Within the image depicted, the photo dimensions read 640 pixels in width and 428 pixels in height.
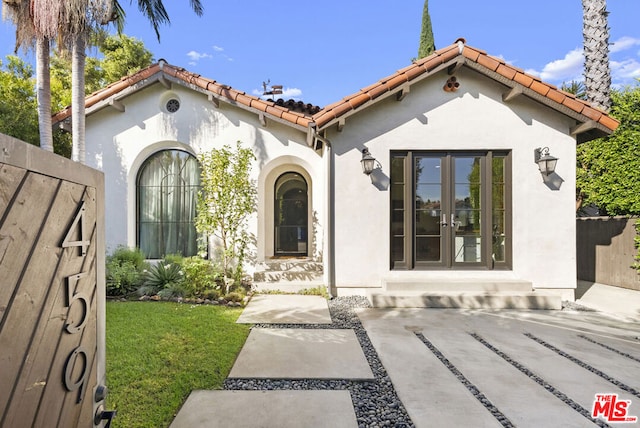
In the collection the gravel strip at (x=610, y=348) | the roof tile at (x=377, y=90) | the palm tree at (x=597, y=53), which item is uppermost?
the palm tree at (x=597, y=53)

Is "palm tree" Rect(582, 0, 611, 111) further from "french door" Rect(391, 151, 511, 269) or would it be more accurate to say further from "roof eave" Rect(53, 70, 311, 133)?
"roof eave" Rect(53, 70, 311, 133)

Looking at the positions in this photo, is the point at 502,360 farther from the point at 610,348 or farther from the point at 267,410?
the point at 267,410

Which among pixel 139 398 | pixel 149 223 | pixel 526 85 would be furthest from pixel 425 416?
pixel 149 223

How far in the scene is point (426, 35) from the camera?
1897cm

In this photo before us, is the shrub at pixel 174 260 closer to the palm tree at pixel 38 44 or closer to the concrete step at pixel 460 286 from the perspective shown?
the palm tree at pixel 38 44

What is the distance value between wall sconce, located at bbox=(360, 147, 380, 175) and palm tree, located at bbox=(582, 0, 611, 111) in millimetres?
8988

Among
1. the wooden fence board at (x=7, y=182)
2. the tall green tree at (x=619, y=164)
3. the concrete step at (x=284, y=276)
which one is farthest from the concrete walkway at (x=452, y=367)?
the tall green tree at (x=619, y=164)

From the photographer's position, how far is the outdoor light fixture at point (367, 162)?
23.7 ft

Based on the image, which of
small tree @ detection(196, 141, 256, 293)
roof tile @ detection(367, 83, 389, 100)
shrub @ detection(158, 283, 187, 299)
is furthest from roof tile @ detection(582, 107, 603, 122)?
shrub @ detection(158, 283, 187, 299)

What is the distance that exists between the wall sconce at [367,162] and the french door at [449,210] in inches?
23.7

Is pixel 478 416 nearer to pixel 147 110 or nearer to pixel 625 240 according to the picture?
pixel 625 240

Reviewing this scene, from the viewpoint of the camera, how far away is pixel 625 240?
8.53 meters

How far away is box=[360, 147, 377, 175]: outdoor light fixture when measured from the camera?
7.22 meters

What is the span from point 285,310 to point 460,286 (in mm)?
3853
